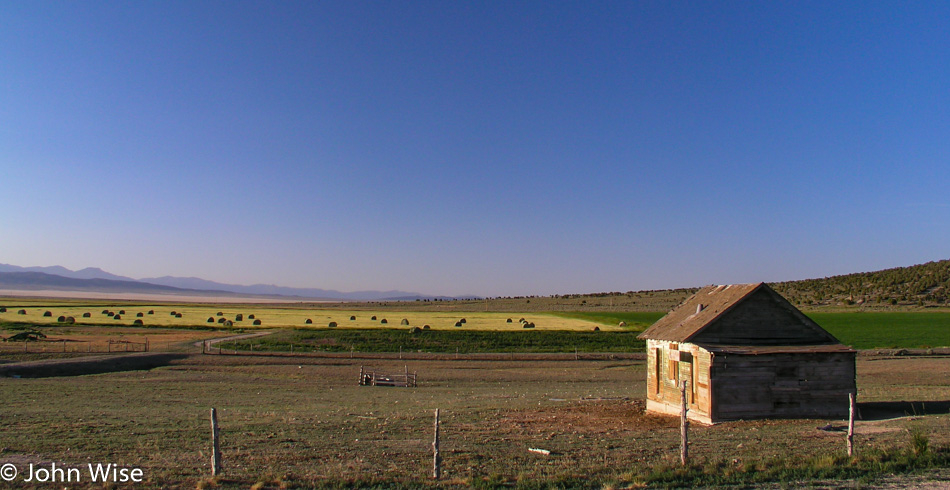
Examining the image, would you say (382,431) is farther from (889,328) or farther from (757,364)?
(889,328)

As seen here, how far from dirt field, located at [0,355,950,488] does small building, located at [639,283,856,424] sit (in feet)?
2.91

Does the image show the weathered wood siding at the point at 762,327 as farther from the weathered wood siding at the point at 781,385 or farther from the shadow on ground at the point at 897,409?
the shadow on ground at the point at 897,409

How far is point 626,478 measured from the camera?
→ 468 inches

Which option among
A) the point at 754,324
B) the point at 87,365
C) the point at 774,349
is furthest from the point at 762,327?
the point at 87,365

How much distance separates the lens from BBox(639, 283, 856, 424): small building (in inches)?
805

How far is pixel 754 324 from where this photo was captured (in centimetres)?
2192

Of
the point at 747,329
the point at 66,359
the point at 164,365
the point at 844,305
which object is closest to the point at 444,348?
the point at 164,365

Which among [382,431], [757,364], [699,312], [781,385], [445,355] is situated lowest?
[445,355]

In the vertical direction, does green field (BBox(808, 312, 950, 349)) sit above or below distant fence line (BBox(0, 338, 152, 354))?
above

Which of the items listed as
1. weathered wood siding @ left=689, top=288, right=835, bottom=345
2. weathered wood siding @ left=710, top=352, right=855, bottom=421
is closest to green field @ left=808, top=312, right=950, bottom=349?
weathered wood siding @ left=689, top=288, right=835, bottom=345

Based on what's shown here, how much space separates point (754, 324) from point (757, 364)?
180 cm

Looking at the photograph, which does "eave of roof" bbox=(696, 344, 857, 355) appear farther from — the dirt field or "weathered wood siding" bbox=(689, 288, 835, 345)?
the dirt field

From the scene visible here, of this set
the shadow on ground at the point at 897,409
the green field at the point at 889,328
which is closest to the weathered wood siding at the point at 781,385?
the shadow on ground at the point at 897,409

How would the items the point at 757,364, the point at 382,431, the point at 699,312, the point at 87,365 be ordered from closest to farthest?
the point at 382,431, the point at 757,364, the point at 699,312, the point at 87,365
